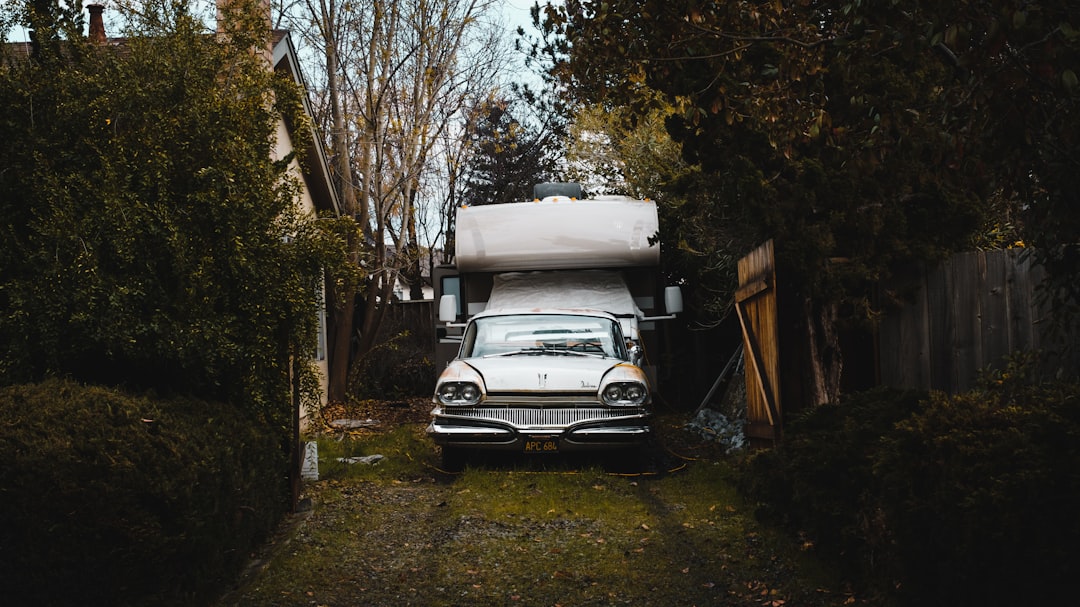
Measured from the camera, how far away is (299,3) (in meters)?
16.8

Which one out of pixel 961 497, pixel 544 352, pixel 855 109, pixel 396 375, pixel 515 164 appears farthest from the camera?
pixel 515 164

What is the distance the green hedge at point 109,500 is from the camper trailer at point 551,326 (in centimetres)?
400

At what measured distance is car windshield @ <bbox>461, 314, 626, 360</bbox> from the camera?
10.7m

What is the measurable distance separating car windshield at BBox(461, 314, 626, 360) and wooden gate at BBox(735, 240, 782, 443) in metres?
1.53

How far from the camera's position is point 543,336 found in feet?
35.6

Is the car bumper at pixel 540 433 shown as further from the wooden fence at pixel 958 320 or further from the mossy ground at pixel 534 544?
the wooden fence at pixel 958 320

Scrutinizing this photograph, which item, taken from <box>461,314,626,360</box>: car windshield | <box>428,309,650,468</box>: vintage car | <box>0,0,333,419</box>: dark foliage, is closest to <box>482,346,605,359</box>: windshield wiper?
<box>461,314,626,360</box>: car windshield

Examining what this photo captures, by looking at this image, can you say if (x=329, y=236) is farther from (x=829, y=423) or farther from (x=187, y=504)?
(x=829, y=423)

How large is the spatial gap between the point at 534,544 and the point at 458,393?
9.48 feet

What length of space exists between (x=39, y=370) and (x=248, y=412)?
4.51ft

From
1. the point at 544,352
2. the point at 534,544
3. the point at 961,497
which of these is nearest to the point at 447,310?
the point at 544,352

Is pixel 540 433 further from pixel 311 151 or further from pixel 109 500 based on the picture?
pixel 311 151

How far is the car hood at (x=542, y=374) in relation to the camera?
31.2 ft

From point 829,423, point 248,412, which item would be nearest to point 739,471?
point 829,423
